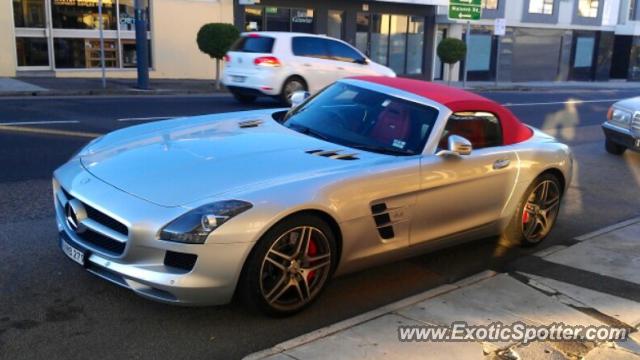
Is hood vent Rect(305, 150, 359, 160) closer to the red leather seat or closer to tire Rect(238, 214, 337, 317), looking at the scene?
the red leather seat

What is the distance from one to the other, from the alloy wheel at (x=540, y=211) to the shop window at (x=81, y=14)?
55.9ft

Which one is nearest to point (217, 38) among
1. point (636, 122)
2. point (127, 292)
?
point (636, 122)

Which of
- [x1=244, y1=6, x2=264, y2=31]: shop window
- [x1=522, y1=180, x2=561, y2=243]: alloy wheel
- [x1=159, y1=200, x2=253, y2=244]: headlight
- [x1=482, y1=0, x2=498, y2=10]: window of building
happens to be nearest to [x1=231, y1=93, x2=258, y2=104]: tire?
[x1=244, y1=6, x2=264, y2=31]: shop window

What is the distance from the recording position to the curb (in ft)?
11.6

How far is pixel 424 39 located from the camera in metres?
30.2

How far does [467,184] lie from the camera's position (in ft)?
16.1

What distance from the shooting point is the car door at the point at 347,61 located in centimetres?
1548

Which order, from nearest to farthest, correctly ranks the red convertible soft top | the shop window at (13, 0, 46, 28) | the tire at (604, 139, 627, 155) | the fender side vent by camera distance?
1. the fender side vent
2. the red convertible soft top
3. the tire at (604, 139, 627, 155)
4. the shop window at (13, 0, 46, 28)

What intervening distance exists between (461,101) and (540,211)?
1326 mm

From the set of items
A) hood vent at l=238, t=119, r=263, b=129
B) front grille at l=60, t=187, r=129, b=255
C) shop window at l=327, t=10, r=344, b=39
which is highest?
shop window at l=327, t=10, r=344, b=39

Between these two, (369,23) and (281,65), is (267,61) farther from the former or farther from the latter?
(369,23)

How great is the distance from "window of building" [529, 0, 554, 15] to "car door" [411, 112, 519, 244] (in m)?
32.1

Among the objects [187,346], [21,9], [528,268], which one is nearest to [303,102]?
[528,268]

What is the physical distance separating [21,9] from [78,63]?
2.14 meters
